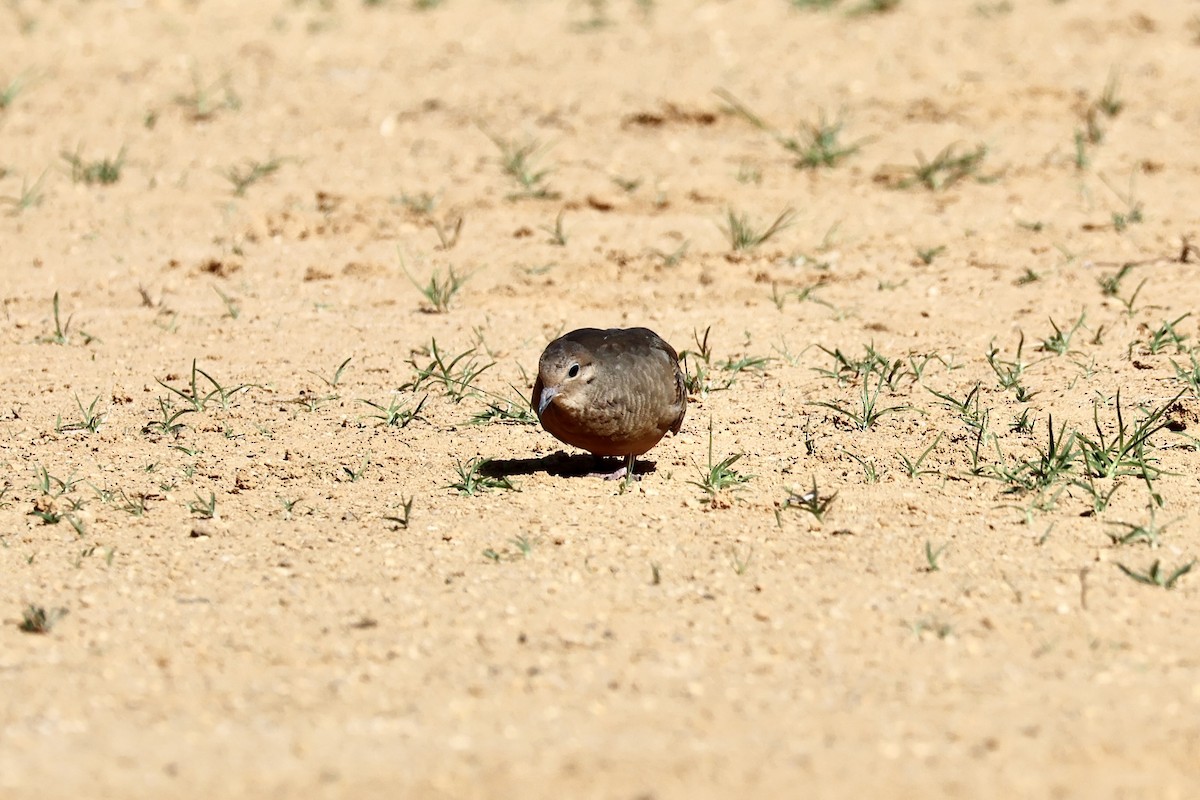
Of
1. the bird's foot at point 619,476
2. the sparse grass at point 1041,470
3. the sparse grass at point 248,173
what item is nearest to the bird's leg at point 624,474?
the bird's foot at point 619,476

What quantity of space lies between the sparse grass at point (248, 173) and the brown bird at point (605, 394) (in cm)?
346

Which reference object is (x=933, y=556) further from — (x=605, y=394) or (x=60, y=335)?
(x=60, y=335)

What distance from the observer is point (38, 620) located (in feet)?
13.4

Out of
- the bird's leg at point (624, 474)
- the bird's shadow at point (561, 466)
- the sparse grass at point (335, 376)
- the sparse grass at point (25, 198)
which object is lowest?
the bird's shadow at point (561, 466)

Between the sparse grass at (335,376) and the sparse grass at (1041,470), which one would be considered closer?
the sparse grass at (1041,470)

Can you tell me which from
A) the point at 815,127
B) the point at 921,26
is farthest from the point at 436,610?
the point at 921,26

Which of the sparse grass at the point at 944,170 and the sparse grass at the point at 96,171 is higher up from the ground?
the sparse grass at the point at 944,170

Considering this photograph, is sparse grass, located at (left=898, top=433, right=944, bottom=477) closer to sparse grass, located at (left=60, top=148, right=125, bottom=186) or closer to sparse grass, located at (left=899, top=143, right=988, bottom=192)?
sparse grass, located at (left=899, top=143, right=988, bottom=192)

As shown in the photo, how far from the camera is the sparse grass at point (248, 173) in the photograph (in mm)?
7871

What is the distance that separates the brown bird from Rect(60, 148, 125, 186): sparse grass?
13.0ft

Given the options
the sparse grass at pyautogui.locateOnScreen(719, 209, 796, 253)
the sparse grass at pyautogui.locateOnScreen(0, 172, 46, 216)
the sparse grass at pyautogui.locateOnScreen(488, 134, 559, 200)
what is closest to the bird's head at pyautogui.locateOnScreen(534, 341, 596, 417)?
the sparse grass at pyautogui.locateOnScreen(719, 209, 796, 253)

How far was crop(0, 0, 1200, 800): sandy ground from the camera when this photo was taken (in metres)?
3.63

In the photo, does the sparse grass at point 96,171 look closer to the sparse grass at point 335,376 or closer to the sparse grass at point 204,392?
the sparse grass at point 204,392

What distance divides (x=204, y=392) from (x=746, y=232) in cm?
268
